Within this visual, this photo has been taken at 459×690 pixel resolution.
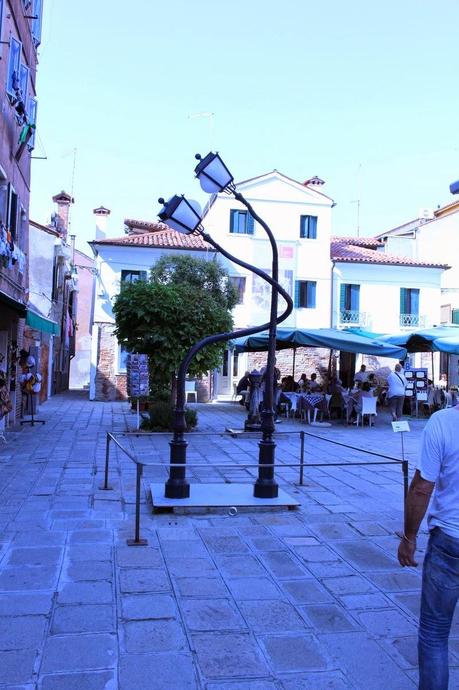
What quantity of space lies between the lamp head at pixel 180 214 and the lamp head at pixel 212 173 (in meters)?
0.29

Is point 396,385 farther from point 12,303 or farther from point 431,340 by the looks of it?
point 12,303

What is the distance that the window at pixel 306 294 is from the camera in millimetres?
27859

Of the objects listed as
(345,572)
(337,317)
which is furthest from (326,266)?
(345,572)

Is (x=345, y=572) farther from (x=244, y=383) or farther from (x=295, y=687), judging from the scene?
(x=244, y=383)

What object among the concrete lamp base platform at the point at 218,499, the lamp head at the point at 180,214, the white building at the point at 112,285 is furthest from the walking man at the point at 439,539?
the white building at the point at 112,285

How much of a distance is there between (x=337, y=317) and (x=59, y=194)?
16.1 metres

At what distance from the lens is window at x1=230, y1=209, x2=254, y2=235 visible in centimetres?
2753

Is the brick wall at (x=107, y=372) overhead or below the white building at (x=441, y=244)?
below

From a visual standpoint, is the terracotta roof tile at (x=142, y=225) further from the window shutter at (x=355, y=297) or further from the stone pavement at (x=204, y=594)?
the stone pavement at (x=204, y=594)

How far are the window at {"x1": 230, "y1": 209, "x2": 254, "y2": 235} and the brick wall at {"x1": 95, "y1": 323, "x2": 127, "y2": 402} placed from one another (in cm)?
694

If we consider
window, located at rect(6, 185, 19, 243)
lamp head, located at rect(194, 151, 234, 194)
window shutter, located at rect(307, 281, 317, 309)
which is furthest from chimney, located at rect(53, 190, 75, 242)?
lamp head, located at rect(194, 151, 234, 194)

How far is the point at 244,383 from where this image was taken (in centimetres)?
1783

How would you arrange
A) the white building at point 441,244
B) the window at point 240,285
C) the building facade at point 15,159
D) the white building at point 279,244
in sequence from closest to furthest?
the building facade at point 15,159 → the window at point 240,285 → the white building at point 279,244 → the white building at point 441,244

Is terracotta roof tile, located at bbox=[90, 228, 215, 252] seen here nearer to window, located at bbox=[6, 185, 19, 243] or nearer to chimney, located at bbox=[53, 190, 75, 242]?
chimney, located at bbox=[53, 190, 75, 242]
